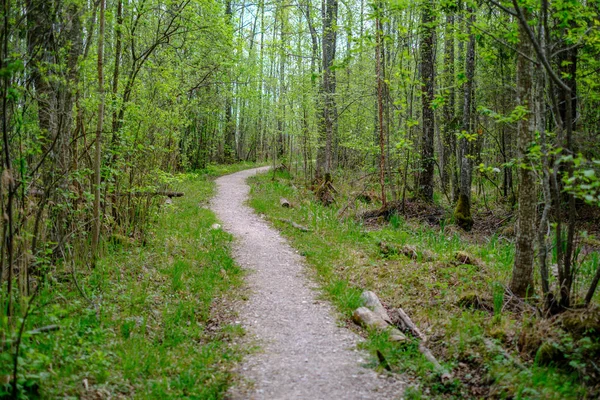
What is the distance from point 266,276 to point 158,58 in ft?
20.7

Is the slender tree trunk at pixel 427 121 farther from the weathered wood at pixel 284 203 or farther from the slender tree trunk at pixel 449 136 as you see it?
the weathered wood at pixel 284 203

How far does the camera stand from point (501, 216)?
39.0ft

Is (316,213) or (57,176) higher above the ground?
(57,176)

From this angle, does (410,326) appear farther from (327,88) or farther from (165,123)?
(327,88)

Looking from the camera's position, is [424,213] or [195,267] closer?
[195,267]

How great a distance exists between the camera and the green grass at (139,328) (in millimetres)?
3707

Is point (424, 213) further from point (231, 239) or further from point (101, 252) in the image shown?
point (101, 252)

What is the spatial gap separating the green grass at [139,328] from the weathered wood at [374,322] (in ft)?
5.28

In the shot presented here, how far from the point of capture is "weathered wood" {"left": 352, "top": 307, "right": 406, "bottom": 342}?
510 centimetres

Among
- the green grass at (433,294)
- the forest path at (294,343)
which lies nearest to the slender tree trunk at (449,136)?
the green grass at (433,294)

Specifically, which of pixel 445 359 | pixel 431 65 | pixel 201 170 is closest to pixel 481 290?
pixel 445 359

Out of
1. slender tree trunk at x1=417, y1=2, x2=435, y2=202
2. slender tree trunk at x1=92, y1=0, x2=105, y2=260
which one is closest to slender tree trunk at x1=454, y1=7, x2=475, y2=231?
slender tree trunk at x1=417, y1=2, x2=435, y2=202

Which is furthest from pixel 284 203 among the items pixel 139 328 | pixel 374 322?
pixel 139 328

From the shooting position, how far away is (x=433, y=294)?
243 inches
